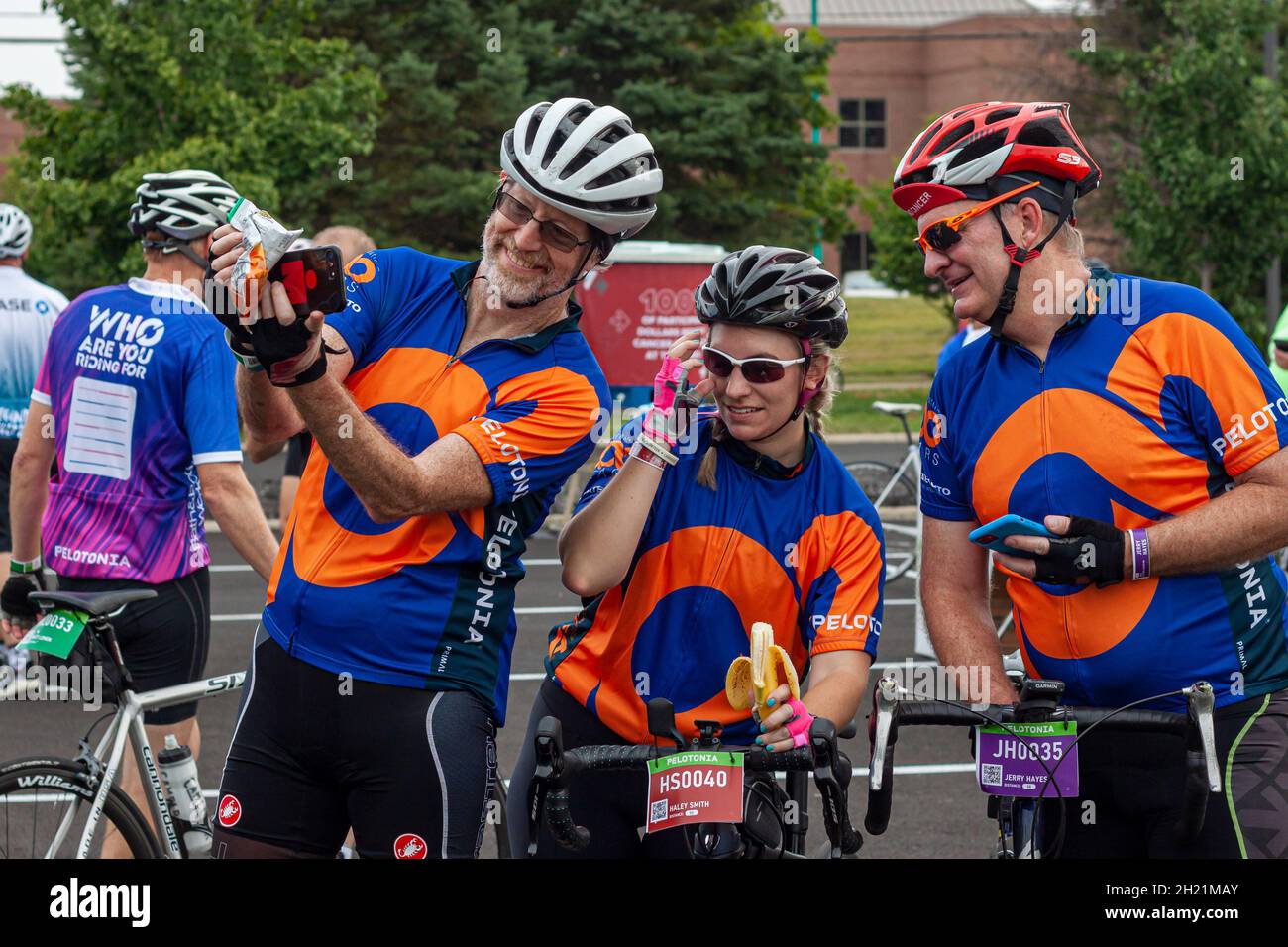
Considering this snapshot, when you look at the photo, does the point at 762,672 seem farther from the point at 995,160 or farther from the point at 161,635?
the point at 161,635

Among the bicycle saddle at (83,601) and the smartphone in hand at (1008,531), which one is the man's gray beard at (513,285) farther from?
the bicycle saddle at (83,601)

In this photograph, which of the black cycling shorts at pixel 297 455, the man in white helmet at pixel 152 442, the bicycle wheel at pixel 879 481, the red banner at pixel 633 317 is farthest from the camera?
the red banner at pixel 633 317

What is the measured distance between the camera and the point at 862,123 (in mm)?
68875

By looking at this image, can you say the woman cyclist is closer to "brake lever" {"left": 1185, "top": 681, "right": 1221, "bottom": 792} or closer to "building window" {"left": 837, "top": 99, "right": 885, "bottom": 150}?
"brake lever" {"left": 1185, "top": 681, "right": 1221, "bottom": 792}

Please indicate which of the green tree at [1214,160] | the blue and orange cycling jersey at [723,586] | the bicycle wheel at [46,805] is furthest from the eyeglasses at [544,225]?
the green tree at [1214,160]

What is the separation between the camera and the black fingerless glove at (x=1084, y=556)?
3023mm

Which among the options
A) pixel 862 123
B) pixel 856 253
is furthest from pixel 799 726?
pixel 856 253

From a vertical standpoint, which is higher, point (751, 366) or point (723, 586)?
point (751, 366)

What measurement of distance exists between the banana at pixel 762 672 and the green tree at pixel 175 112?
15.0 meters

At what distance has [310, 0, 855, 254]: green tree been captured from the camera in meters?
25.1

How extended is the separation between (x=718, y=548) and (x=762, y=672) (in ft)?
1.98

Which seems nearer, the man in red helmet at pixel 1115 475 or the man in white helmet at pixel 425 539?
the man in red helmet at pixel 1115 475

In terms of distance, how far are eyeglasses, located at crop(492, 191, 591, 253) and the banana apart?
0.97 meters
